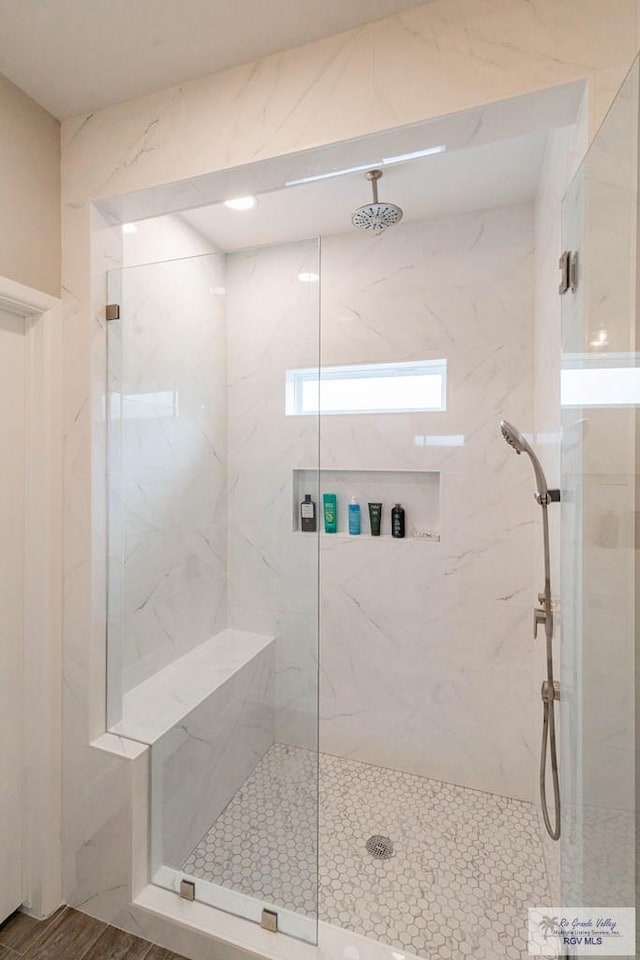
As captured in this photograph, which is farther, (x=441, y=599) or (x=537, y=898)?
(x=441, y=599)

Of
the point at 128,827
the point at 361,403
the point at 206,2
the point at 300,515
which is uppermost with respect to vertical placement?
the point at 206,2

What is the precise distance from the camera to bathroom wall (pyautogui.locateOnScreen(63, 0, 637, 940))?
1076 mm

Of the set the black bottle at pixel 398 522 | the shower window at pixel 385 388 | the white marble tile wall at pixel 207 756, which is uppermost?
the shower window at pixel 385 388

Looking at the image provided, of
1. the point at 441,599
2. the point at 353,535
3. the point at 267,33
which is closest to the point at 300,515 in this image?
the point at 353,535

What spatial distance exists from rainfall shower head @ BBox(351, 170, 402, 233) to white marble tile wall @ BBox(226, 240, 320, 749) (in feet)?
2.05

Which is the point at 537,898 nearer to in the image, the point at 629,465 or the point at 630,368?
the point at 629,465

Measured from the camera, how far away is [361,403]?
8.07 feet

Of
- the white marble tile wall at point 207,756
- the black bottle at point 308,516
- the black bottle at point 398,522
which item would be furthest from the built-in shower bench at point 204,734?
the black bottle at point 398,522

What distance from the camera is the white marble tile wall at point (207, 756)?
5.17 feet

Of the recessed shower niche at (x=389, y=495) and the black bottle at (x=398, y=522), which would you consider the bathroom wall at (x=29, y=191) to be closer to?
the recessed shower niche at (x=389, y=495)

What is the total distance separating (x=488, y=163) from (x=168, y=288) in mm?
1330

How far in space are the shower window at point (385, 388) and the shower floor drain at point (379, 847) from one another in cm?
187

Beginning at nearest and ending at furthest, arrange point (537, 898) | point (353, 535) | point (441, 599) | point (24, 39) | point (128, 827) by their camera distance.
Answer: point (24, 39) → point (128, 827) → point (537, 898) → point (441, 599) → point (353, 535)
